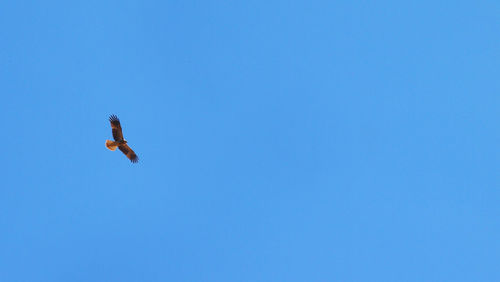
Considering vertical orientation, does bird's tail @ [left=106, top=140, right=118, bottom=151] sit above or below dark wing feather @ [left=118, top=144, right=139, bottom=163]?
below

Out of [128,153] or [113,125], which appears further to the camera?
[128,153]

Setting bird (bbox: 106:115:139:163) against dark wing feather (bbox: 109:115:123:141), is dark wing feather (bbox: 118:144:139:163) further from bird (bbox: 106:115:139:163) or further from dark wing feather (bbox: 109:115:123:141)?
dark wing feather (bbox: 109:115:123:141)

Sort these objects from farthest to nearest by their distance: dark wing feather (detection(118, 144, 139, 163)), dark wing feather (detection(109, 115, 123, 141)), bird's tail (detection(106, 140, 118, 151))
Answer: dark wing feather (detection(118, 144, 139, 163)), bird's tail (detection(106, 140, 118, 151)), dark wing feather (detection(109, 115, 123, 141))

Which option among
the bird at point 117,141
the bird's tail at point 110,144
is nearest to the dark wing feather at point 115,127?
the bird at point 117,141

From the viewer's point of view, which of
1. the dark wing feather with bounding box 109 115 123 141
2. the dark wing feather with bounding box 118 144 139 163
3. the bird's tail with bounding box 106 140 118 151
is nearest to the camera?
the dark wing feather with bounding box 109 115 123 141

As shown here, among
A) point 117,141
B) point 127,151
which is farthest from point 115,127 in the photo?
point 127,151

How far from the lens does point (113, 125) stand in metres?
36.3

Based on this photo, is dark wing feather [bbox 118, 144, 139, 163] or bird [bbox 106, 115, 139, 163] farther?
dark wing feather [bbox 118, 144, 139, 163]

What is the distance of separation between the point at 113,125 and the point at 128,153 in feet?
11.0

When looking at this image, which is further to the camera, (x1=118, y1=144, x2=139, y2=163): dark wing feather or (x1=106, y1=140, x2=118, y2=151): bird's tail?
(x1=118, y1=144, x2=139, y2=163): dark wing feather

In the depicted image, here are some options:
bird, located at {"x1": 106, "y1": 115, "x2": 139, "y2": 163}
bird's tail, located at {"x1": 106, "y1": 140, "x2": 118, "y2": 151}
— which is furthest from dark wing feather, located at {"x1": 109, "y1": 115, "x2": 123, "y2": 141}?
bird's tail, located at {"x1": 106, "y1": 140, "x2": 118, "y2": 151}

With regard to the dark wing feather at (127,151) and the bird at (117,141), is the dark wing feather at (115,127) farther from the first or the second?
the dark wing feather at (127,151)

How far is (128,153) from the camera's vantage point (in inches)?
1532

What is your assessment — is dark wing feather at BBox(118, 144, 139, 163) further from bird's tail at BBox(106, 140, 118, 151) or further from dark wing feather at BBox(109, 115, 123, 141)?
dark wing feather at BBox(109, 115, 123, 141)
